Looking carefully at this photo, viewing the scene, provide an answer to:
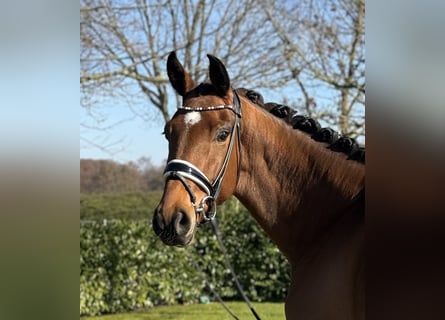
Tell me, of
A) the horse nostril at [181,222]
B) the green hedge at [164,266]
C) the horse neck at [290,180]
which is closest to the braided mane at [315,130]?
the horse neck at [290,180]

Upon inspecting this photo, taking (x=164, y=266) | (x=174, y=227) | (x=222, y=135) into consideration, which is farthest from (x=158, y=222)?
(x=164, y=266)

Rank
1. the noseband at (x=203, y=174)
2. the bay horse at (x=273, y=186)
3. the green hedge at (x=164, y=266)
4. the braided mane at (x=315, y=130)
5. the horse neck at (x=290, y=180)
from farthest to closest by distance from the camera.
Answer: the green hedge at (x=164, y=266) < the braided mane at (x=315, y=130) < the horse neck at (x=290, y=180) < the noseband at (x=203, y=174) < the bay horse at (x=273, y=186)

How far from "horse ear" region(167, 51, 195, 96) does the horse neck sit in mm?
333

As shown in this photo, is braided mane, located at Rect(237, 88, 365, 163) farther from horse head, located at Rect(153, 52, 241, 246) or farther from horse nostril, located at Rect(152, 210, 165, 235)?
horse nostril, located at Rect(152, 210, 165, 235)

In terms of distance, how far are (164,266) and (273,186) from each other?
7331 mm

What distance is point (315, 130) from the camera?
2.89 metres

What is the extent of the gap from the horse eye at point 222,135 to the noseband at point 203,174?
0.12 feet

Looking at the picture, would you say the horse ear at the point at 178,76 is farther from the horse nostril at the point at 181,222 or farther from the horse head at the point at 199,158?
the horse nostril at the point at 181,222

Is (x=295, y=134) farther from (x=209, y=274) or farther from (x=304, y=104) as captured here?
(x=304, y=104)

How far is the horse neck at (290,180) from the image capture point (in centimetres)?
267

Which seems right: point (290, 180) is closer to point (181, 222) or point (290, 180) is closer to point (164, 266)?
point (181, 222)
